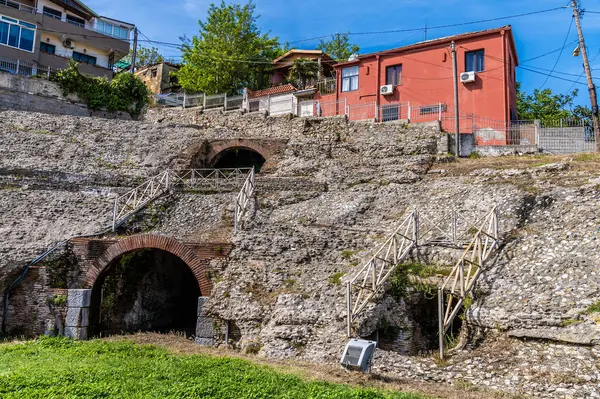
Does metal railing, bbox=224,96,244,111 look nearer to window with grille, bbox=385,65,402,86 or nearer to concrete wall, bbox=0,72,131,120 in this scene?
concrete wall, bbox=0,72,131,120

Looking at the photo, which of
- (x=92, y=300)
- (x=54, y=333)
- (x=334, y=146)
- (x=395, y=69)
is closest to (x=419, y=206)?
(x=334, y=146)

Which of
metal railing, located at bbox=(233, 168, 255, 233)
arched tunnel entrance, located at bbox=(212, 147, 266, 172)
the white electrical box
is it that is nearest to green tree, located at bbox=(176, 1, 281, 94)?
arched tunnel entrance, located at bbox=(212, 147, 266, 172)

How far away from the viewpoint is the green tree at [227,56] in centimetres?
3775

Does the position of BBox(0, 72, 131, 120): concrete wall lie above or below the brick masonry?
above

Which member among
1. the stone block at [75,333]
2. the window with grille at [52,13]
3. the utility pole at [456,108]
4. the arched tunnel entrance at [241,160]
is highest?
the window with grille at [52,13]

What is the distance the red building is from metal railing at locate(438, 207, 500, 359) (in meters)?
12.6

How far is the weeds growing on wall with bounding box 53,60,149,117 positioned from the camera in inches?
1248

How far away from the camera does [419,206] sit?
653 inches

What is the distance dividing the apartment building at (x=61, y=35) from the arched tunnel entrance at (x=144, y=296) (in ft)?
79.1

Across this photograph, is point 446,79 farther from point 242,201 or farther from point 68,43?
point 68,43

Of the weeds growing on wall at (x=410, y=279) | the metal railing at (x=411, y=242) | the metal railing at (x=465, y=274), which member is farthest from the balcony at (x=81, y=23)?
the metal railing at (x=465, y=274)

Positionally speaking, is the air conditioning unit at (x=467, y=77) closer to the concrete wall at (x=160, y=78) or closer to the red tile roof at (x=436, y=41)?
the red tile roof at (x=436, y=41)

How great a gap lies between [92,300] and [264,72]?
2975 cm

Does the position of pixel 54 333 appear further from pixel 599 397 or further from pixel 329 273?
pixel 599 397
